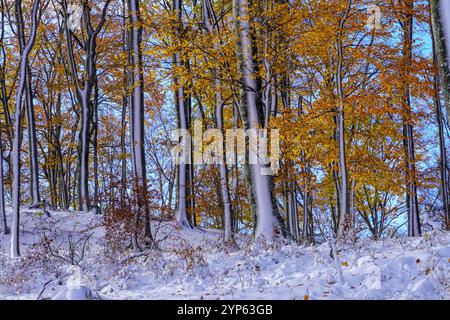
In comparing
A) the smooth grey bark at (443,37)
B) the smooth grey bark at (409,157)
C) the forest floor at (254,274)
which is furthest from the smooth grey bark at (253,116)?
the smooth grey bark at (409,157)

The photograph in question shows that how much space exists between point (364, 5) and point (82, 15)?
12.2 metres

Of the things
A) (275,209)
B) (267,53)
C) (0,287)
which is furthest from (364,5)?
(0,287)

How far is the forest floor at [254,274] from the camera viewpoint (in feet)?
16.0

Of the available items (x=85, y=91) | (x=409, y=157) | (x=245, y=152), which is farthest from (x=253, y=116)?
(x=85, y=91)

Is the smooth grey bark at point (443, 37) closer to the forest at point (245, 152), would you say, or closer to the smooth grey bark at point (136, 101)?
the forest at point (245, 152)

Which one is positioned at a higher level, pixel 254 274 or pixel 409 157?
pixel 409 157

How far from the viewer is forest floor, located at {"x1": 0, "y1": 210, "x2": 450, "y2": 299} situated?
16.0ft

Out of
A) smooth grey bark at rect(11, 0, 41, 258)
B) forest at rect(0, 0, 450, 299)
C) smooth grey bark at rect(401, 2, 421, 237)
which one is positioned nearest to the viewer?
forest at rect(0, 0, 450, 299)

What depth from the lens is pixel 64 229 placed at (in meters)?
15.2

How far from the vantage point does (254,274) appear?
6.43 metres

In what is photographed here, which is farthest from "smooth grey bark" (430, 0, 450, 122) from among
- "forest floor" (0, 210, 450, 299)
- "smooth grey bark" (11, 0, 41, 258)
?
"smooth grey bark" (11, 0, 41, 258)

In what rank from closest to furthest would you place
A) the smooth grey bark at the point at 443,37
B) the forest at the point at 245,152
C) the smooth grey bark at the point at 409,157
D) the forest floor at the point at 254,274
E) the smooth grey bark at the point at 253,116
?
1. the forest floor at the point at 254,274
2. the smooth grey bark at the point at 443,37
3. the forest at the point at 245,152
4. the smooth grey bark at the point at 253,116
5. the smooth grey bark at the point at 409,157

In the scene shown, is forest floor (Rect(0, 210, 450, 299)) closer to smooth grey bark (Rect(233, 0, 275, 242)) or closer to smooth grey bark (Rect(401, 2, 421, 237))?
smooth grey bark (Rect(233, 0, 275, 242))

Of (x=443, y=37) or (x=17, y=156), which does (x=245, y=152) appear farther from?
(x=17, y=156)
